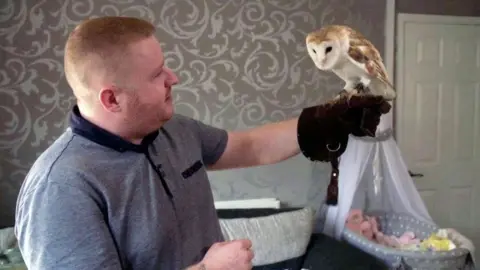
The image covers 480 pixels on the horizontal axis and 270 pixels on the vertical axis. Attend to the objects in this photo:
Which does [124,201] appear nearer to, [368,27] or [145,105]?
[145,105]

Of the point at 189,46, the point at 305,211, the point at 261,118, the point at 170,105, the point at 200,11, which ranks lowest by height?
the point at 305,211

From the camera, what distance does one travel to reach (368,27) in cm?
324

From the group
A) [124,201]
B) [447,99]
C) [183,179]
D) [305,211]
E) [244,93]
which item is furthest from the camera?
[447,99]

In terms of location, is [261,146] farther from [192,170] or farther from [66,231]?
[66,231]

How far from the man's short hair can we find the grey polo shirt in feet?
0.34

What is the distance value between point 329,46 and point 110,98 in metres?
0.54

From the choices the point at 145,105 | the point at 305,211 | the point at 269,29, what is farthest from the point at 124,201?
the point at 269,29

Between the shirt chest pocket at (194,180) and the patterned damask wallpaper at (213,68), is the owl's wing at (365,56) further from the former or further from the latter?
the patterned damask wallpaper at (213,68)

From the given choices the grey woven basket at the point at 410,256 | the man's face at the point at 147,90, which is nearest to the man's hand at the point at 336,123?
the man's face at the point at 147,90

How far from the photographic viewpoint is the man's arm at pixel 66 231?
0.89 m

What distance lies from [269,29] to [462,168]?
5.51 feet

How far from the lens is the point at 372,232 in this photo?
293 centimetres

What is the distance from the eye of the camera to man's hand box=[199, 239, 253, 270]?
99 cm

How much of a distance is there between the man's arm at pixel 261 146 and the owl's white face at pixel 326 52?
0.18 meters
